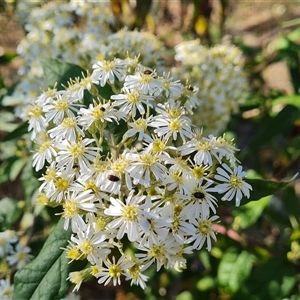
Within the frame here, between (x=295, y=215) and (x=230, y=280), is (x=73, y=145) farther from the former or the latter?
(x=295, y=215)

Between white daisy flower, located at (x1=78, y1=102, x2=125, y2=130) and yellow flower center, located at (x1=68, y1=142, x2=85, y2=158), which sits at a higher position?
white daisy flower, located at (x1=78, y1=102, x2=125, y2=130)

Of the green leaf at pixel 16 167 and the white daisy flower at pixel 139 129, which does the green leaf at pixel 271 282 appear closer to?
the white daisy flower at pixel 139 129

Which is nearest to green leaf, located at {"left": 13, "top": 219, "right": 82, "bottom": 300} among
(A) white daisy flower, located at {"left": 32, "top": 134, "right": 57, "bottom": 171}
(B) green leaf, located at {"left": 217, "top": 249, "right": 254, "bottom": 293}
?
(A) white daisy flower, located at {"left": 32, "top": 134, "right": 57, "bottom": 171}

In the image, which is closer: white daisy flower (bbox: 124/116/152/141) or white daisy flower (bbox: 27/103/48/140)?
white daisy flower (bbox: 124/116/152/141)

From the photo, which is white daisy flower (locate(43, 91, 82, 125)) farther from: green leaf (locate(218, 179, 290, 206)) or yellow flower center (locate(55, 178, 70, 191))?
green leaf (locate(218, 179, 290, 206))

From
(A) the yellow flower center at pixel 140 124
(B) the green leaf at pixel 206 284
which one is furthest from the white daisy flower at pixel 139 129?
(B) the green leaf at pixel 206 284
